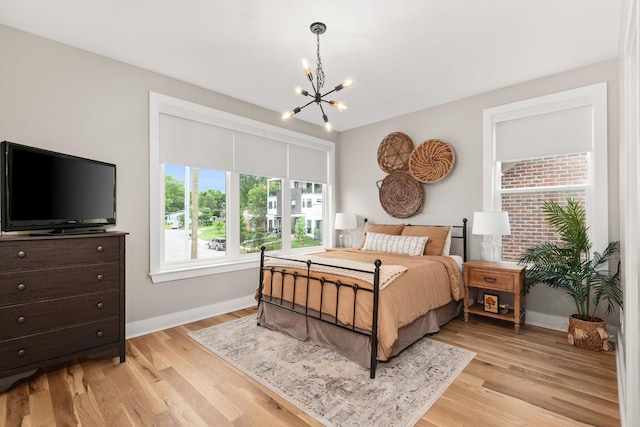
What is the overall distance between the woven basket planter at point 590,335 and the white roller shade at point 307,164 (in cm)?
368

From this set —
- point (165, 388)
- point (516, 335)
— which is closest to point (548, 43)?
point (516, 335)

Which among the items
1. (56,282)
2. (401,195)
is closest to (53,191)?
(56,282)

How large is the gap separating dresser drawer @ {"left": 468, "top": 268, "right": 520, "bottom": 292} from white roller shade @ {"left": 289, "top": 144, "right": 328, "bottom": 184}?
8.98 ft

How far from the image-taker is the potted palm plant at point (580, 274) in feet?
9.07

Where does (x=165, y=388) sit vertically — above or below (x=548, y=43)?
below

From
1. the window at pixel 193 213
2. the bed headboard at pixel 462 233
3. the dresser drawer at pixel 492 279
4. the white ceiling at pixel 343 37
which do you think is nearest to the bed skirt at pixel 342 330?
the dresser drawer at pixel 492 279

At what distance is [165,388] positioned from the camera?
2221mm

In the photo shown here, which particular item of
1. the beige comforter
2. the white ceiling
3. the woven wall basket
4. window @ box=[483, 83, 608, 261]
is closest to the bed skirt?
the beige comforter

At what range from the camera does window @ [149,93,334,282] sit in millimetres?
3439

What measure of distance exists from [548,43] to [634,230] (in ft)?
6.31

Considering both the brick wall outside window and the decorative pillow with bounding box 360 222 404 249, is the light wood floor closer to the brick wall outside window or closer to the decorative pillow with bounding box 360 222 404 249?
the brick wall outside window

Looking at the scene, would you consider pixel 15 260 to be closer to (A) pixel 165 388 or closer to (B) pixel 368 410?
(A) pixel 165 388

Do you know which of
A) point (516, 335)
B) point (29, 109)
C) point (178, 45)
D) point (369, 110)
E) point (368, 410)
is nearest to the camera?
point (368, 410)

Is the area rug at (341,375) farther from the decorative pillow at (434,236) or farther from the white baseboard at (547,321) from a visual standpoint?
the white baseboard at (547,321)
